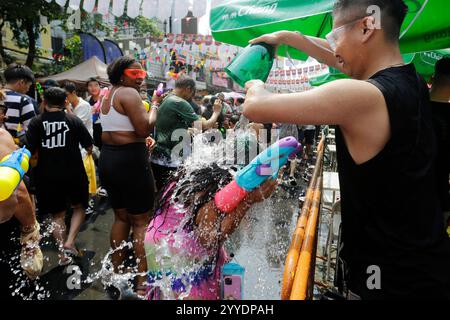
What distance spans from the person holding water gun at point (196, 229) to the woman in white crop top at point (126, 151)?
1.17 m

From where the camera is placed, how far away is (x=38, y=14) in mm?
11094

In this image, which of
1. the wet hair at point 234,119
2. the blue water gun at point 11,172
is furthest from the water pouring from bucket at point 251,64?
the wet hair at point 234,119

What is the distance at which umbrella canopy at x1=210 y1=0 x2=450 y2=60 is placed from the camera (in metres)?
2.12

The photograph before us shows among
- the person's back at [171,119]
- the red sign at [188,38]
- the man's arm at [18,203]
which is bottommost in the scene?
the man's arm at [18,203]

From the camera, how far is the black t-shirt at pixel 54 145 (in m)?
3.55

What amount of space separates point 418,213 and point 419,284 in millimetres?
277

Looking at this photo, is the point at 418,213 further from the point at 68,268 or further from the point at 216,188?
the point at 68,268

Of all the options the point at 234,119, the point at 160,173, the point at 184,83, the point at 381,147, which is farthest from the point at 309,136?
the point at 381,147

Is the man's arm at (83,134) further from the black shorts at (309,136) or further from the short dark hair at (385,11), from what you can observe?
the black shorts at (309,136)

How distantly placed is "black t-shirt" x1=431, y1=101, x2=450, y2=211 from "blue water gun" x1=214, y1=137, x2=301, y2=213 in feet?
3.43

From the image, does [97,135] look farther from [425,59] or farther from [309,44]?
[425,59]

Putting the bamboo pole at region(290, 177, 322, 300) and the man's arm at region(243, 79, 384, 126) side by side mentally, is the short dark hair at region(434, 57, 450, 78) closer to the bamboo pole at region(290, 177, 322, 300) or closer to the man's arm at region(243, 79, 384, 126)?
the bamboo pole at region(290, 177, 322, 300)

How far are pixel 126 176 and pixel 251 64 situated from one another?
1.84 metres

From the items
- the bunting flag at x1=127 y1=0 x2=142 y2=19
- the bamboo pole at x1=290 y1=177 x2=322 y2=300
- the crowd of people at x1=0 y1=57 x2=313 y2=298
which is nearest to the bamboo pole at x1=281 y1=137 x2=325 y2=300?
the bamboo pole at x1=290 y1=177 x2=322 y2=300
